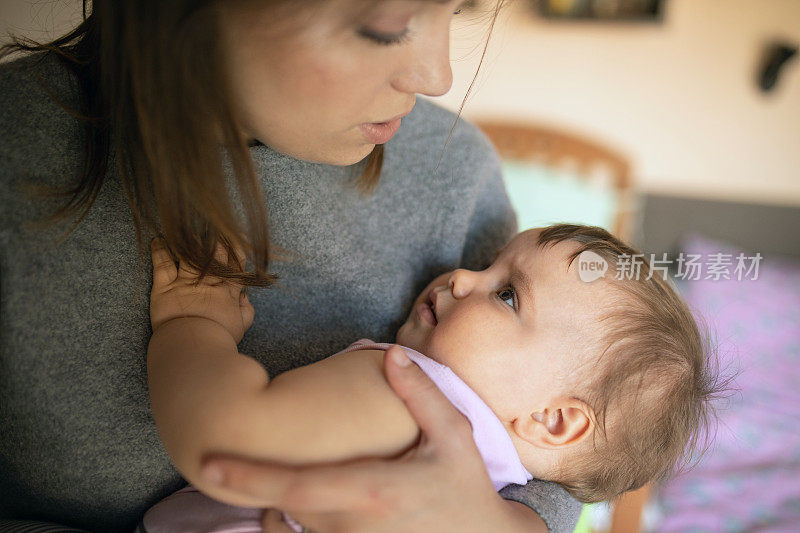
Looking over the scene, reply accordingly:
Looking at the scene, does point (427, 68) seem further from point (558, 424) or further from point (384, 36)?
point (558, 424)

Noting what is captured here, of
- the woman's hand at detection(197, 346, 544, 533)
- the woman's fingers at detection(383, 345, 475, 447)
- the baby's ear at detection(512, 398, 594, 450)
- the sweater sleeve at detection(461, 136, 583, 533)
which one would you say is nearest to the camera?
the woman's hand at detection(197, 346, 544, 533)

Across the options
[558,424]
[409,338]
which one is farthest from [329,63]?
[558,424]

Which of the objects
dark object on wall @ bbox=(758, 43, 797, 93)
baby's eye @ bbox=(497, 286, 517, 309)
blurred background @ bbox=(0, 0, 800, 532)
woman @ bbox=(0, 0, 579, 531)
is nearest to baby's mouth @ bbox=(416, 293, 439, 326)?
baby's eye @ bbox=(497, 286, 517, 309)

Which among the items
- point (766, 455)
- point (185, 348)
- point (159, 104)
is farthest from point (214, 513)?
point (766, 455)

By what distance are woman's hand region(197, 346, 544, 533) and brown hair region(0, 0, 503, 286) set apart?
25 centimetres

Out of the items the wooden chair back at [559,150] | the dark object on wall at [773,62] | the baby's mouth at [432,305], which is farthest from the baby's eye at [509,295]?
the dark object on wall at [773,62]

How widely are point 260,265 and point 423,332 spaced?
274mm

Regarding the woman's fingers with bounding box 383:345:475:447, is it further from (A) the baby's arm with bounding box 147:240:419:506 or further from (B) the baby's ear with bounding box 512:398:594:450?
(B) the baby's ear with bounding box 512:398:594:450

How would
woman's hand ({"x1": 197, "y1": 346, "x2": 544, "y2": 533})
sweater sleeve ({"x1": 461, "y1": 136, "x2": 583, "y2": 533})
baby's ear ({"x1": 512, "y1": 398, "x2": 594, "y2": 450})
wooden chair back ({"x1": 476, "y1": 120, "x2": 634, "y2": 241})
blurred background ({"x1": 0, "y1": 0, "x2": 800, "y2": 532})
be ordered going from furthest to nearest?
wooden chair back ({"x1": 476, "y1": 120, "x2": 634, "y2": 241}) < blurred background ({"x1": 0, "y1": 0, "x2": 800, "y2": 532}) < sweater sleeve ({"x1": 461, "y1": 136, "x2": 583, "y2": 533}) < baby's ear ({"x1": 512, "y1": 398, "x2": 594, "y2": 450}) < woman's hand ({"x1": 197, "y1": 346, "x2": 544, "y2": 533})

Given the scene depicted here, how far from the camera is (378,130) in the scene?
2.35ft

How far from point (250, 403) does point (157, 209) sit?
28cm

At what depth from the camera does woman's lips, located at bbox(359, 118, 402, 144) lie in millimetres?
696

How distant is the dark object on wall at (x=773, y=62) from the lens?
2.38m

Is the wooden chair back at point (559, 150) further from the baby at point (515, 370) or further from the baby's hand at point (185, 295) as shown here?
the baby's hand at point (185, 295)
